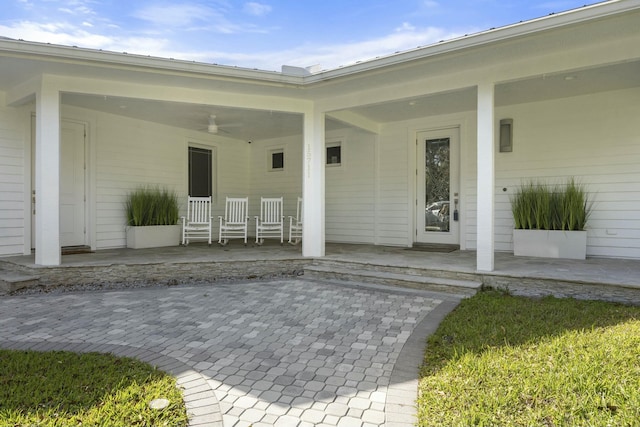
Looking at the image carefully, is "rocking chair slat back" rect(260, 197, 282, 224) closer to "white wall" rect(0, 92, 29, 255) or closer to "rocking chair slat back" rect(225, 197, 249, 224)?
"rocking chair slat back" rect(225, 197, 249, 224)

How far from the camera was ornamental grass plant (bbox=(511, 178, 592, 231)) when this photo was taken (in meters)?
5.49

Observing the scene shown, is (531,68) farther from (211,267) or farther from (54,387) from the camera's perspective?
(54,387)

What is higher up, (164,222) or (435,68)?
(435,68)

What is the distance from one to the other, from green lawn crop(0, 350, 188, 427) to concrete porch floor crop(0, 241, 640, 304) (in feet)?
8.94

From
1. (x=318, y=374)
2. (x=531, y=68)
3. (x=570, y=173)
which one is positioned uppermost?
(x=531, y=68)

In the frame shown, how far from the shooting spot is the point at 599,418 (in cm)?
182

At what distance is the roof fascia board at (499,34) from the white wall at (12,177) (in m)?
4.68

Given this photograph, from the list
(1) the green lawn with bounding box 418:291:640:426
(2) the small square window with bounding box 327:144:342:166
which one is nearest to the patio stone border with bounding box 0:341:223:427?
(1) the green lawn with bounding box 418:291:640:426

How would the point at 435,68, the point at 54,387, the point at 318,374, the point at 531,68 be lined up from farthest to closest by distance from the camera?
the point at 435,68
the point at 531,68
the point at 318,374
the point at 54,387

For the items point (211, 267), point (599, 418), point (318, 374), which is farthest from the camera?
point (211, 267)

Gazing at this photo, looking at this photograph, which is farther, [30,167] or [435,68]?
[30,167]

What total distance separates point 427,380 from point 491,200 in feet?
9.43

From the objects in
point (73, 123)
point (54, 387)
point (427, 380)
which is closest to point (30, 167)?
point (73, 123)

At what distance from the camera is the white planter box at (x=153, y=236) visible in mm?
6859
